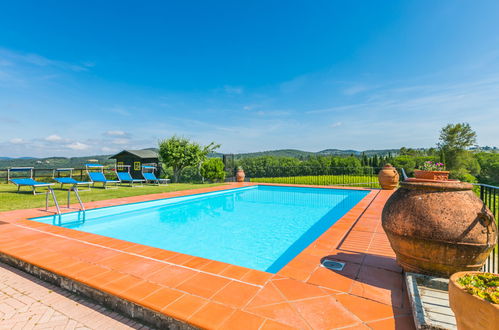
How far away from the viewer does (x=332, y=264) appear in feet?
7.84

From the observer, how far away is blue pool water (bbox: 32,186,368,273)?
3.91 m

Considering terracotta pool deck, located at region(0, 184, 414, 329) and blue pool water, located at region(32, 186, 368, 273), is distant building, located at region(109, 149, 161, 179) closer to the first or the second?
blue pool water, located at region(32, 186, 368, 273)

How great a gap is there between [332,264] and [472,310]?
60.2 inches

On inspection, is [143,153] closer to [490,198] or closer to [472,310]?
[490,198]

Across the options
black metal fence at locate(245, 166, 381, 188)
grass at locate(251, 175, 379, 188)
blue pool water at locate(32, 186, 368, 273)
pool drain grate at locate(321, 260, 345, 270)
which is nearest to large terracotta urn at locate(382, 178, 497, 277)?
pool drain grate at locate(321, 260, 345, 270)

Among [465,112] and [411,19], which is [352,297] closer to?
[411,19]

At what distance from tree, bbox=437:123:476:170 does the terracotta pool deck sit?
121ft

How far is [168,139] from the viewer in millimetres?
13703

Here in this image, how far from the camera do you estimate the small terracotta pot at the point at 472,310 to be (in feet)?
2.78

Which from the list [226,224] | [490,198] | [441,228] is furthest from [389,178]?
[441,228]

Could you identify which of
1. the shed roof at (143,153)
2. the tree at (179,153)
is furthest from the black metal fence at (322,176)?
the shed roof at (143,153)

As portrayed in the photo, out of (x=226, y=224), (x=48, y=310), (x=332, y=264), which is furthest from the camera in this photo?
(x=226, y=224)

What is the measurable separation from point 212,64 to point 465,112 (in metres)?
15.6

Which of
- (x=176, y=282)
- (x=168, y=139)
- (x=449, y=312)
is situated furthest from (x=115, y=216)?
(x=168, y=139)
